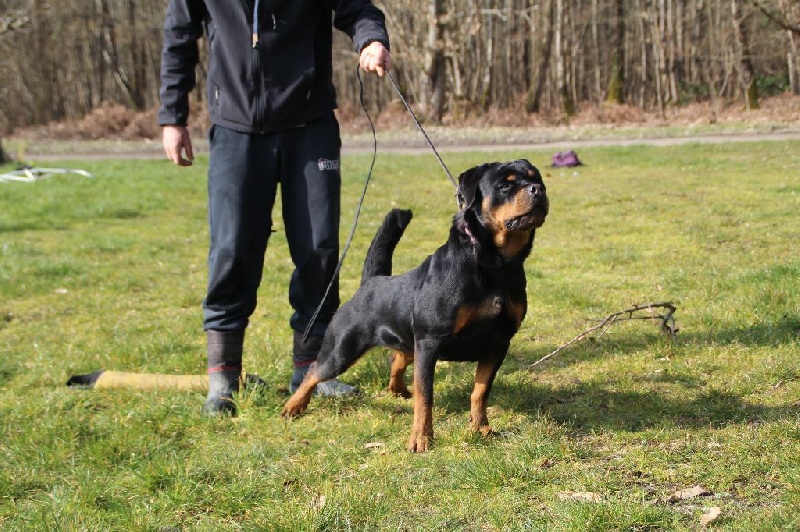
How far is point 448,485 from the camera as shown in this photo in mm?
3506

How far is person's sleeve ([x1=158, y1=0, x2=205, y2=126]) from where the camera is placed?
4664mm

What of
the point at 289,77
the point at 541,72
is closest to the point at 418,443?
the point at 289,77

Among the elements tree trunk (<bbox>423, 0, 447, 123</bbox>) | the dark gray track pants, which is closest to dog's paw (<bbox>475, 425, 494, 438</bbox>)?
the dark gray track pants

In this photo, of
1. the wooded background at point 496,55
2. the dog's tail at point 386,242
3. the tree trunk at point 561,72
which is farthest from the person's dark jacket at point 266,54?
the tree trunk at point 561,72

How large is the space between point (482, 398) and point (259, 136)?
1.82m

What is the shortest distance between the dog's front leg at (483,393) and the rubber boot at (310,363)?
100 centimetres

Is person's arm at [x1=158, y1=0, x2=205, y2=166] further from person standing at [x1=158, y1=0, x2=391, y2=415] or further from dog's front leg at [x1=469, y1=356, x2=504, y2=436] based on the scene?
dog's front leg at [x1=469, y1=356, x2=504, y2=436]

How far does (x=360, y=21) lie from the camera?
4.54m

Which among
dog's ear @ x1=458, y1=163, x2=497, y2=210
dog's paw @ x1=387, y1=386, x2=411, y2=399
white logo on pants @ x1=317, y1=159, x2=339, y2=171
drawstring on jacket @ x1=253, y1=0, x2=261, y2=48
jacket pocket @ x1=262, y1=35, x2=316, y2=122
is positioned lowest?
dog's paw @ x1=387, y1=386, x2=411, y2=399

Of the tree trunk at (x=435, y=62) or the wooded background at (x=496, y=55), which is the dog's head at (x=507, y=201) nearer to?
the wooded background at (x=496, y=55)

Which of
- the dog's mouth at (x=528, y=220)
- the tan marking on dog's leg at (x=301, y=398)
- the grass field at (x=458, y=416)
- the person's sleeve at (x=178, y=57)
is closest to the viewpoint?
the grass field at (x=458, y=416)

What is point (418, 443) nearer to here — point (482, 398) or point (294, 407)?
point (482, 398)

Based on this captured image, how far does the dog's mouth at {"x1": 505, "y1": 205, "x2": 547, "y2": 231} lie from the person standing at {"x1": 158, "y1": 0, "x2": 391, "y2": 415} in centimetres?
114

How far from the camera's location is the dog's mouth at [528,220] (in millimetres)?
3666
